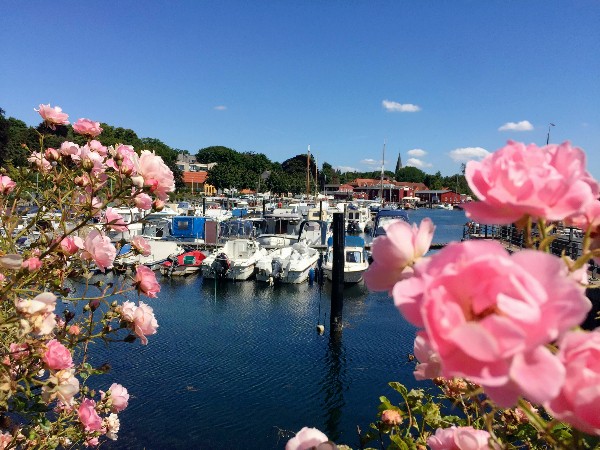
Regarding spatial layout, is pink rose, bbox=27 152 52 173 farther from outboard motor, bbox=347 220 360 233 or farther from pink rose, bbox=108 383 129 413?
outboard motor, bbox=347 220 360 233

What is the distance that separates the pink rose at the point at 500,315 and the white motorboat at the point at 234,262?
2273 centimetres

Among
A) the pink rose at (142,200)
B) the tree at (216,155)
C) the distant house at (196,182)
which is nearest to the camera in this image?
the pink rose at (142,200)

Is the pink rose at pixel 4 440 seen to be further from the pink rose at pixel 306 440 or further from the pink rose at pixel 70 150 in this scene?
the pink rose at pixel 306 440

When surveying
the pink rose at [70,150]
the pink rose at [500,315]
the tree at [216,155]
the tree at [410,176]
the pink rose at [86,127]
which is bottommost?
the pink rose at [500,315]

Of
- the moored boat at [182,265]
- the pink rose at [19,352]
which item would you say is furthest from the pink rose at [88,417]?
the moored boat at [182,265]

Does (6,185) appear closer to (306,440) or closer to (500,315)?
(306,440)

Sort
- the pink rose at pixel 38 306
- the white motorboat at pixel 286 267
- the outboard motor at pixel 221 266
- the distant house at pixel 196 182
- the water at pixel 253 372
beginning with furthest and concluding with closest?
the distant house at pixel 196 182
the outboard motor at pixel 221 266
the white motorboat at pixel 286 267
the water at pixel 253 372
the pink rose at pixel 38 306

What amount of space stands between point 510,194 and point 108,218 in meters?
1.90

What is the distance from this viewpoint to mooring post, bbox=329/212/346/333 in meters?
15.7

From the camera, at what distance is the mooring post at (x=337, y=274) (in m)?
15.7

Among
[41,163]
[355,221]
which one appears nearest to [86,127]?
[41,163]

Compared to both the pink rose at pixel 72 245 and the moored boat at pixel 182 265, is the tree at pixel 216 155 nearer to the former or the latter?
the moored boat at pixel 182 265

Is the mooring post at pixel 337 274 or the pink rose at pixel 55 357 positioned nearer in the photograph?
the pink rose at pixel 55 357

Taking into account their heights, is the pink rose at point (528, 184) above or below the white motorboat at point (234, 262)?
above
